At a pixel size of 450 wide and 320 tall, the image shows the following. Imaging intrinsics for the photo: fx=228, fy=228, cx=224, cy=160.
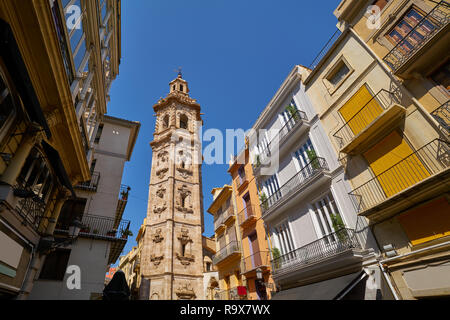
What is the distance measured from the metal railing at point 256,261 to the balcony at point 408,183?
6217mm

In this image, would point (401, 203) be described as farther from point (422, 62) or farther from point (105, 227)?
point (105, 227)

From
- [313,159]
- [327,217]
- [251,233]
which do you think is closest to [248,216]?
[251,233]

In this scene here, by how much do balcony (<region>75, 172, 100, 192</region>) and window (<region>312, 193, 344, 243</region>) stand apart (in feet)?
39.0

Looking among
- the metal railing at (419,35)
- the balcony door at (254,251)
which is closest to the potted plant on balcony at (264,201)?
the balcony door at (254,251)

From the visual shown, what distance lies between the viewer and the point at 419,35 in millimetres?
7102

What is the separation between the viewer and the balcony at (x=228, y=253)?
49.2 ft

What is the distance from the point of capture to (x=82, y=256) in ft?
36.1

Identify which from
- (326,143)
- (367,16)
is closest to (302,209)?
(326,143)

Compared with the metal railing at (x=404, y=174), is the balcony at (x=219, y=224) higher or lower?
higher

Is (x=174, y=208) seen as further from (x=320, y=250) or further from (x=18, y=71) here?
(x=18, y=71)

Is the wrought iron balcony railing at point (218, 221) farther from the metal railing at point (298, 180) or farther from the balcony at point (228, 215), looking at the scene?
the metal railing at point (298, 180)

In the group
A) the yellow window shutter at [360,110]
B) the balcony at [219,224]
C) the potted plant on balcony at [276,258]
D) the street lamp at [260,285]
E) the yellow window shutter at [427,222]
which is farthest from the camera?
the balcony at [219,224]

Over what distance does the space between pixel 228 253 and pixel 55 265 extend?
31.8ft
